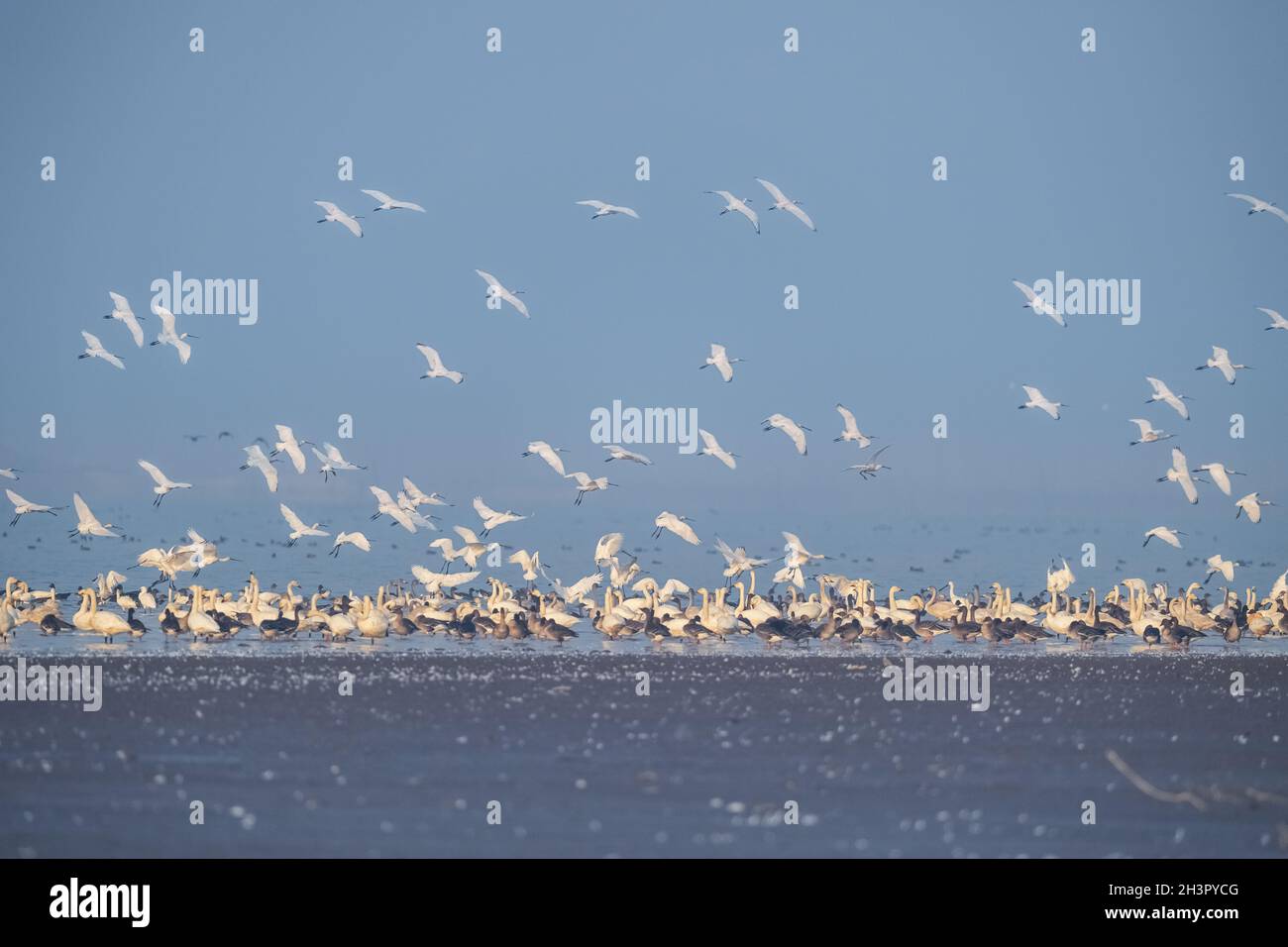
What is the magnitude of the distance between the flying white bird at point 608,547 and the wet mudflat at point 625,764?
16294 mm

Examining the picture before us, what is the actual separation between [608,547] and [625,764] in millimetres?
29647

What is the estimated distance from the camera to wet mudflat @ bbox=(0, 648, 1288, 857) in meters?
20.5

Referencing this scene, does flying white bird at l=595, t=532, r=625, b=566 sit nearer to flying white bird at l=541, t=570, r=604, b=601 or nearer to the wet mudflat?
flying white bird at l=541, t=570, r=604, b=601

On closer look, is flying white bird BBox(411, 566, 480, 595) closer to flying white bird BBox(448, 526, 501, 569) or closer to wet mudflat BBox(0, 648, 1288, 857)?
flying white bird BBox(448, 526, 501, 569)

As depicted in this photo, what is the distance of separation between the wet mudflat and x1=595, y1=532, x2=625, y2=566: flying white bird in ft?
53.5

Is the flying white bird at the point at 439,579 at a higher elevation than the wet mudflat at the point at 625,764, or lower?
higher

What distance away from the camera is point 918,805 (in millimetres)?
22688

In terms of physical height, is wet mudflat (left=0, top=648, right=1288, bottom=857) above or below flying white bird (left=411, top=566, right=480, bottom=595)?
below

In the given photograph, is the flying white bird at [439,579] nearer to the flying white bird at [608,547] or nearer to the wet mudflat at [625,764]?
the flying white bird at [608,547]

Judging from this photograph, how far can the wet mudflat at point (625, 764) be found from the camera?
67.4 feet

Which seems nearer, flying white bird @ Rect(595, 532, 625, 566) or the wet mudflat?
the wet mudflat

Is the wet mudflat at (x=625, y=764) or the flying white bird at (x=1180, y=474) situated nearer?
the wet mudflat at (x=625, y=764)
